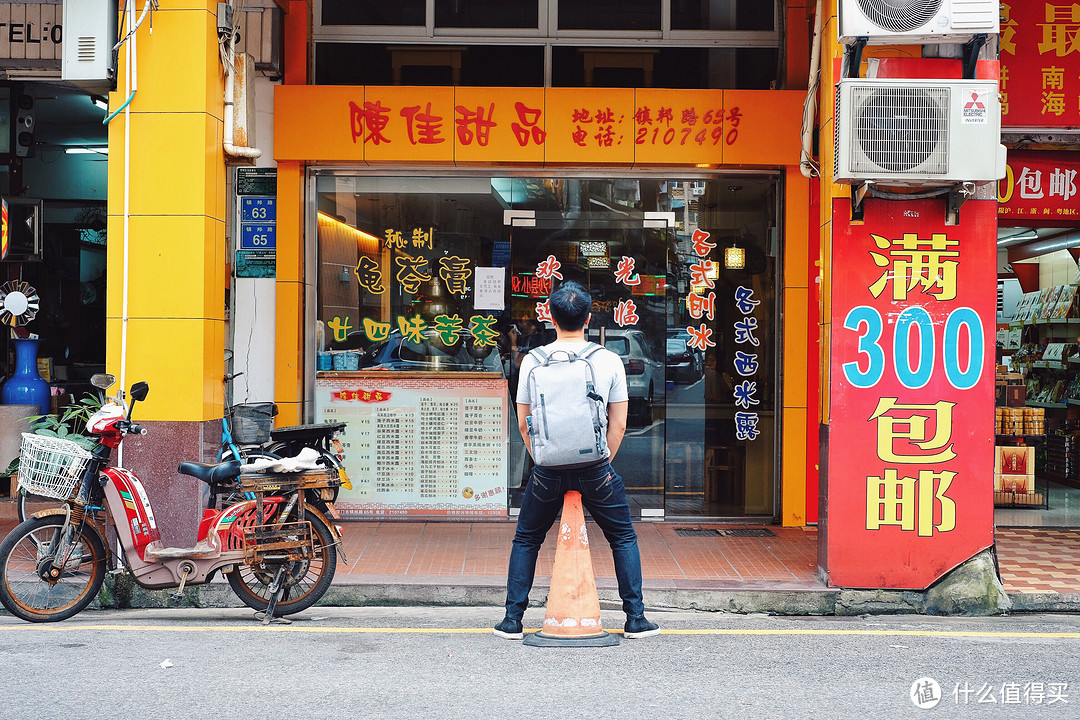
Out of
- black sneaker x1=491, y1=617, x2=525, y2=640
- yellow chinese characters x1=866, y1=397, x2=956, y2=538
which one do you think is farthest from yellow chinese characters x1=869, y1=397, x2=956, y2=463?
black sneaker x1=491, y1=617, x2=525, y2=640

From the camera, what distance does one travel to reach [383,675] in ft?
15.3

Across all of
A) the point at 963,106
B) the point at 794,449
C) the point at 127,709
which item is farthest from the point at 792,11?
the point at 127,709

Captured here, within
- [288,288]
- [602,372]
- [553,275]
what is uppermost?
[553,275]

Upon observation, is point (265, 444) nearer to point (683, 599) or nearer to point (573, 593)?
point (573, 593)

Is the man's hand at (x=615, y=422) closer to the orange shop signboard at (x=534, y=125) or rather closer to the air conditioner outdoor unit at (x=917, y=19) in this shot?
the air conditioner outdoor unit at (x=917, y=19)

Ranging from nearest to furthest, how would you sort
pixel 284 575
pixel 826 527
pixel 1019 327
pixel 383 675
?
pixel 383 675 → pixel 284 575 → pixel 826 527 → pixel 1019 327

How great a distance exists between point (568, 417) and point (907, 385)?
8.80 feet

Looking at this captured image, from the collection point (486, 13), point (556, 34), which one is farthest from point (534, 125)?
point (486, 13)

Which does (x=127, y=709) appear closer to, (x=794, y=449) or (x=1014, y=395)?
(x=794, y=449)

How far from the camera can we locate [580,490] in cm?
513

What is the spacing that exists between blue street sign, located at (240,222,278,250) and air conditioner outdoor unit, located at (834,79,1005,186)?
5117 millimetres

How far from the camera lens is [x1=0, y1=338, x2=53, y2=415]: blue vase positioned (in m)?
9.15

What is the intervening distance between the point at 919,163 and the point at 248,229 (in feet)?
18.8

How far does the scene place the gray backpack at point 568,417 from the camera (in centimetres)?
493
